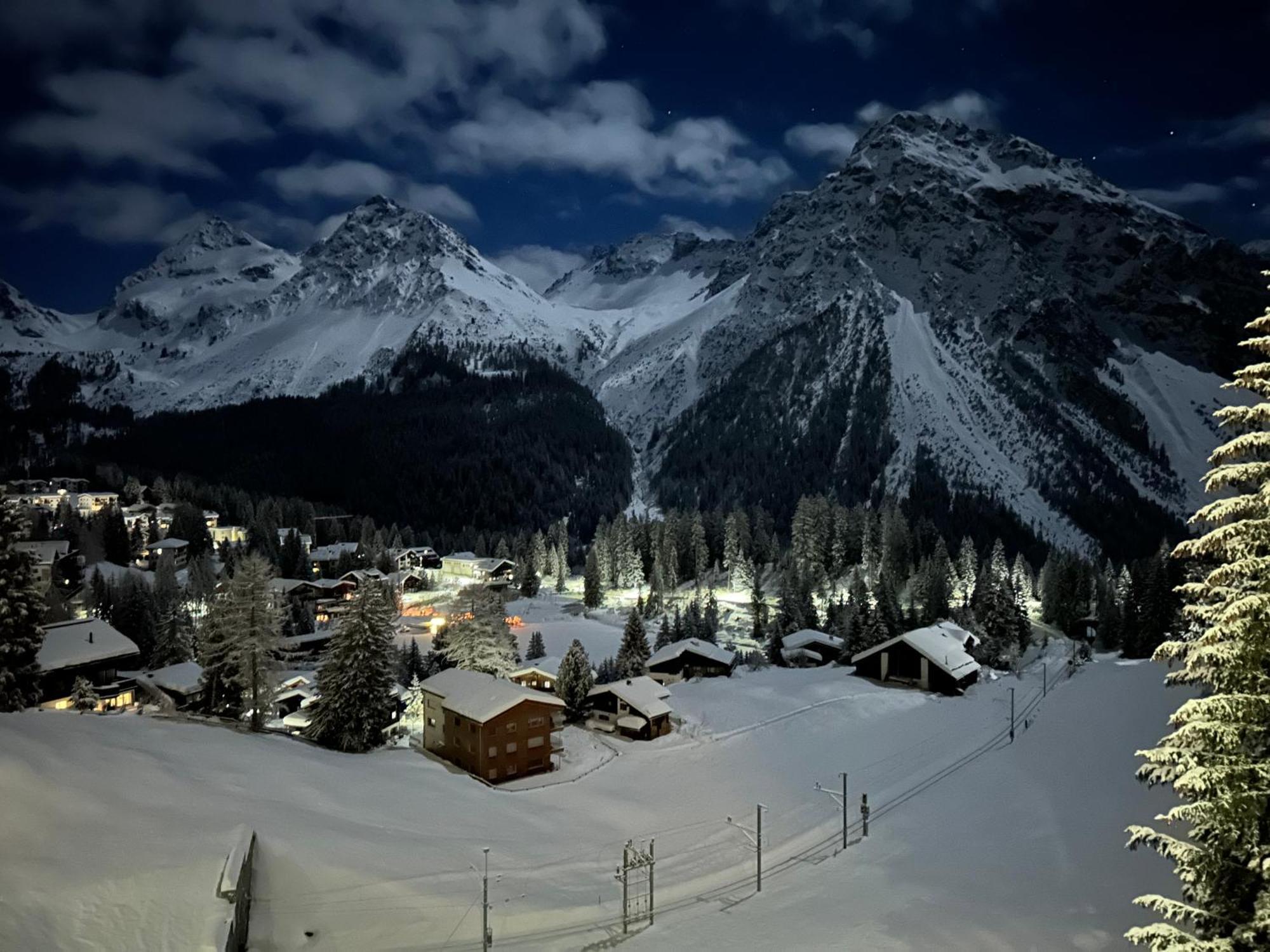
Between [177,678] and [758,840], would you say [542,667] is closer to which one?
[177,678]

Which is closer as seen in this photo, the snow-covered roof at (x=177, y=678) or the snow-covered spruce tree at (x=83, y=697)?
the snow-covered spruce tree at (x=83, y=697)

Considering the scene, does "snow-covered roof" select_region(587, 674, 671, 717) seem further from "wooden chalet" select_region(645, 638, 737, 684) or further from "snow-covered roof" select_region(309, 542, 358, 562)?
"snow-covered roof" select_region(309, 542, 358, 562)

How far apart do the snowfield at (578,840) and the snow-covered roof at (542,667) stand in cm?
1627

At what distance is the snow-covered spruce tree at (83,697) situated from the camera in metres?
49.8

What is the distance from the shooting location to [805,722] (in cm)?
5009

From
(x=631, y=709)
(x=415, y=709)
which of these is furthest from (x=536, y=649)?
(x=631, y=709)

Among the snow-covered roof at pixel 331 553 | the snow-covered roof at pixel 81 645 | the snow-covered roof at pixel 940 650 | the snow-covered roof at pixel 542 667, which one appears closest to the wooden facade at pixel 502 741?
the snow-covered roof at pixel 542 667

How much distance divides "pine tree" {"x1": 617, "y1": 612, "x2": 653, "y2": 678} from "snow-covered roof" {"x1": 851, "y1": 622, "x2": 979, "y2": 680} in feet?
61.2

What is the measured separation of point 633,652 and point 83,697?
40.6 metres

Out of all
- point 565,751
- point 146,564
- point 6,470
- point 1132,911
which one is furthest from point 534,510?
point 1132,911

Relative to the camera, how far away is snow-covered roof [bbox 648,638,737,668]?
71.5m

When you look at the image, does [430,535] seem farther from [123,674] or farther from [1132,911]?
[1132,911]

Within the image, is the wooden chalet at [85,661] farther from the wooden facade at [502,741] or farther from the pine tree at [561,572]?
the pine tree at [561,572]

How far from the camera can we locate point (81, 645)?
5347cm
